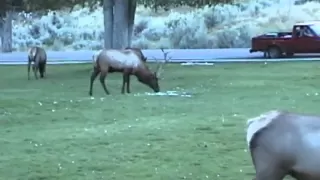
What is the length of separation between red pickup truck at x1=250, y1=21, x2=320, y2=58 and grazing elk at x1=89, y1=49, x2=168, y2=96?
1486 centimetres

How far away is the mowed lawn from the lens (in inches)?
428

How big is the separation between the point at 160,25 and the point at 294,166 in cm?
5273

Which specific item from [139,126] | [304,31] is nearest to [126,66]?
[139,126]

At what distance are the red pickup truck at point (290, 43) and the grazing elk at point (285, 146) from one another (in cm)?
3025

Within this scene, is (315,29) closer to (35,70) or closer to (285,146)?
(35,70)

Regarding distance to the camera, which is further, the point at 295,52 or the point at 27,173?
the point at 295,52

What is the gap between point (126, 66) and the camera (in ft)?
75.5

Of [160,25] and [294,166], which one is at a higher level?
[294,166]

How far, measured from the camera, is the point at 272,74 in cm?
2766

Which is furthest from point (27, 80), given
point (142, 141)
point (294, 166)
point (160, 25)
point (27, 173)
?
point (160, 25)

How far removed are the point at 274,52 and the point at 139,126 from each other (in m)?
23.7

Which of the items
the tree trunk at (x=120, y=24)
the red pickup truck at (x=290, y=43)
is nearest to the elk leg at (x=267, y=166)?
the tree trunk at (x=120, y=24)

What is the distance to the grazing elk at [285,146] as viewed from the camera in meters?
6.95

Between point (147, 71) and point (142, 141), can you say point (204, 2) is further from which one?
point (142, 141)
